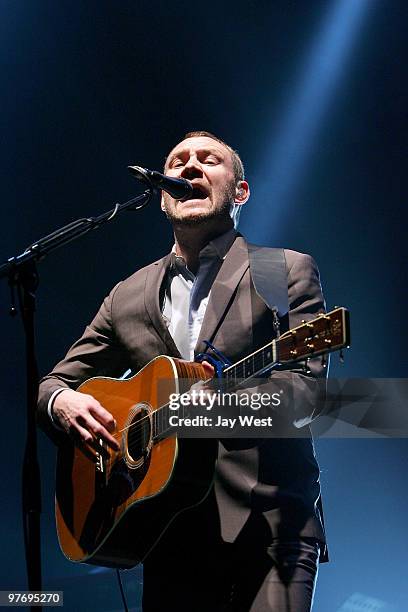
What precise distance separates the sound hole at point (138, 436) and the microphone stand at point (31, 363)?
0.33 metres

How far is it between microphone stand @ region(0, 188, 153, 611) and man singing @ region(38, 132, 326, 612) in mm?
349

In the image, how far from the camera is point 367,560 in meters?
4.45

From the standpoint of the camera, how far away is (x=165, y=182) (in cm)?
274

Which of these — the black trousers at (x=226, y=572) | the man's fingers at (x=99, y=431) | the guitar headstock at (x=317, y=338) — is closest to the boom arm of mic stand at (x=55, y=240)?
the man's fingers at (x=99, y=431)

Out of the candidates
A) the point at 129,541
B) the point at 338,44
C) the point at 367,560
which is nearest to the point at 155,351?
the point at 129,541

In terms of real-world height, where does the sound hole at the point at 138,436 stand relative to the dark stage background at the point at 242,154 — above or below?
below

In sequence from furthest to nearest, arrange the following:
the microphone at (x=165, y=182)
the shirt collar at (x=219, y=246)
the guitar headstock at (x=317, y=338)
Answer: the shirt collar at (x=219, y=246) < the microphone at (x=165, y=182) < the guitar headstock at (x=317, y=338)

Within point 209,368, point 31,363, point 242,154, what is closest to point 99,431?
point 31,363

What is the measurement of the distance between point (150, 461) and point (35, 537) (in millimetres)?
407

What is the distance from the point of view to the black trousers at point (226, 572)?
2.23 m

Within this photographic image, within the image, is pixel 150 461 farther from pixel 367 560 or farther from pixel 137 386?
pixel 367 560

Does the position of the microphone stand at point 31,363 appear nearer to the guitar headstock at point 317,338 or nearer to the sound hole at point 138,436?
the sound hole at point 138,436

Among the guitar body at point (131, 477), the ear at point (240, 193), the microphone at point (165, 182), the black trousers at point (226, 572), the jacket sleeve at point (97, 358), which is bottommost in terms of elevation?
the black trousers at point (226, 572)

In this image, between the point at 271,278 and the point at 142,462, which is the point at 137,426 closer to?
the point at 142,462
